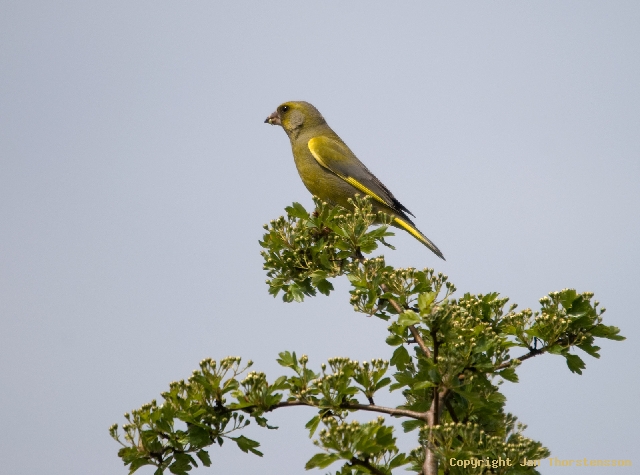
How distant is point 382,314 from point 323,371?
2.33 feet

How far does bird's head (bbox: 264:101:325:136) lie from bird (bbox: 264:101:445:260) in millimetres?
111

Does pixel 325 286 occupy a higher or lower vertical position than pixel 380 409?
higher

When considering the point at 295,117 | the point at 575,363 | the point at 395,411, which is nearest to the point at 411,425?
the point at 395,411

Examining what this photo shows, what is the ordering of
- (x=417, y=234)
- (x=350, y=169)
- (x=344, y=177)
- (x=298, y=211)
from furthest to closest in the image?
(x=350, y=169), (x=344, y=177), (x=417, y=234), (x=298, y=211)

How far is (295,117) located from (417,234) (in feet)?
9.81

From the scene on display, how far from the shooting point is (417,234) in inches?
329

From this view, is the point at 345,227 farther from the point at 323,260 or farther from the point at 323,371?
the point at 323,371

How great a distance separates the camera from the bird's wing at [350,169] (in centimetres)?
905

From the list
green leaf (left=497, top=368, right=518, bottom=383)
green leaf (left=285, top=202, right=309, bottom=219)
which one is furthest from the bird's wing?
green leaf (left=497, top=368, right=518, bottom=383)

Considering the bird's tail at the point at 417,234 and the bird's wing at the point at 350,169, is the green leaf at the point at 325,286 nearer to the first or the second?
the bird's tail at the point at 417,234

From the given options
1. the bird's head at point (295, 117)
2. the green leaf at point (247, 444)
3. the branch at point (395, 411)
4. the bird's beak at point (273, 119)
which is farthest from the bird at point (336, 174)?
the green leaf at point (247, 444)

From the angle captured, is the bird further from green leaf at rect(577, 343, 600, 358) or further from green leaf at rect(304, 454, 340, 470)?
green leaf at rect(304, 454, 340, 470)

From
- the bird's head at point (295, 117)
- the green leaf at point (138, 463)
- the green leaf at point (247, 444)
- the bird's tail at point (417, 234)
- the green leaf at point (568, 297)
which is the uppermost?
the bird's head at point (295, 117)

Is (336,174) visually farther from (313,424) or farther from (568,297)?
(313,424)
